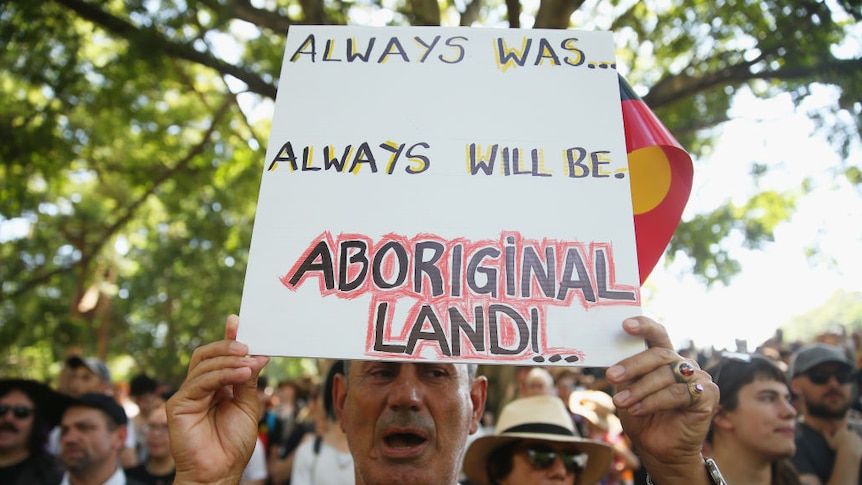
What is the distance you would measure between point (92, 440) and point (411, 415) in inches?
115

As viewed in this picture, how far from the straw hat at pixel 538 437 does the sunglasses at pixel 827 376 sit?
1.77 meters

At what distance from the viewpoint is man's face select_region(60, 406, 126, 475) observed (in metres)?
3.87

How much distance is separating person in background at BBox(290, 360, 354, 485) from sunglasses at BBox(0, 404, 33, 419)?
6.40 ft

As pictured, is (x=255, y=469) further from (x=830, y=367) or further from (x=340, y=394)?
(x=830, y=367)

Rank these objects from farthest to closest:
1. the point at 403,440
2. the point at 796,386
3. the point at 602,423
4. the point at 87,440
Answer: the point at 602,423
the point at 796,386
the point at 87,440
the point at 403,440

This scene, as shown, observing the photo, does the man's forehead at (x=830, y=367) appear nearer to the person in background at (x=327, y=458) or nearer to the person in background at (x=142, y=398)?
the person in background at (x=327, y=458)

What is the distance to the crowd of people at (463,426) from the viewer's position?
5.41ft

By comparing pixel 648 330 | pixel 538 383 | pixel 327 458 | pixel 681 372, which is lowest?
pixel 327 458

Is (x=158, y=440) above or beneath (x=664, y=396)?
beneath

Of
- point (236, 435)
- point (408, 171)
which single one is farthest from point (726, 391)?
point (236, 435)

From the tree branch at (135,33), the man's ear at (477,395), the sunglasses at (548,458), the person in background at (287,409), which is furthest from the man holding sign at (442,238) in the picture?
the person in background at (287,409)

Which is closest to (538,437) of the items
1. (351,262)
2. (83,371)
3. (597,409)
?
(351,262)

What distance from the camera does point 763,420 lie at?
3244 millimetres

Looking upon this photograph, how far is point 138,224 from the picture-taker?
17.2 metres
